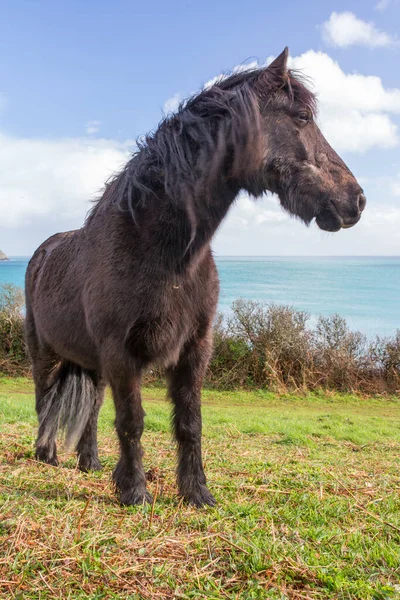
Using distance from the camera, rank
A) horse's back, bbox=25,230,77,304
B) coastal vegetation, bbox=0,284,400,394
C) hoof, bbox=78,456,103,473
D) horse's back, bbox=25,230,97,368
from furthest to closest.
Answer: coastal vegetation, bbox=0,284,400,394
horse's back, bbox=25,230,77,304
hoof, bbox=78,456,103,473
horse's back, bbox=25,230,97,368

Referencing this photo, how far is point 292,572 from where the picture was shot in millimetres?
2535

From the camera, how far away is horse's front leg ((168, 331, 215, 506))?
3898mm

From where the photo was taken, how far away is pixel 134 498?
3.68 meters

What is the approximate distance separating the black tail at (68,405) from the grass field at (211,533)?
35cm

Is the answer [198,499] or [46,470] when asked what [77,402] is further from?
[198,499]

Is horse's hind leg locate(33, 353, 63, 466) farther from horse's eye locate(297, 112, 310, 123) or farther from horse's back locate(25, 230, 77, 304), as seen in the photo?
horse's eye locate(297, 112, 310, 123)

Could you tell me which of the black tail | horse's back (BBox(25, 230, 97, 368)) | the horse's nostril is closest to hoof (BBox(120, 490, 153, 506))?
horse's back (BBox(25, 230, 97, 368))

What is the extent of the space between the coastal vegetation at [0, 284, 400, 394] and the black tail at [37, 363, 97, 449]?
1178cm

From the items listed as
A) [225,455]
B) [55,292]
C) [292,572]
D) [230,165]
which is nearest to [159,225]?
[230,165]

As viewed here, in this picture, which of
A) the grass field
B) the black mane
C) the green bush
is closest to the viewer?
the grass field

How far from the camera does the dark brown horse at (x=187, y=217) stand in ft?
11.4

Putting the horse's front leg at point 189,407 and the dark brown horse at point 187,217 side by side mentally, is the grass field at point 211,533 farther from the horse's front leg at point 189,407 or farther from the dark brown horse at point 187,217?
the dark brown horse at point 187,217

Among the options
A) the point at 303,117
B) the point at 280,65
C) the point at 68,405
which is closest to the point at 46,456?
the point at 68,405

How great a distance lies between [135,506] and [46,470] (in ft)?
4.20
